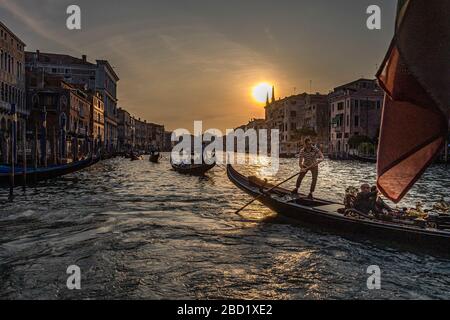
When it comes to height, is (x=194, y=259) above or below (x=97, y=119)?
below

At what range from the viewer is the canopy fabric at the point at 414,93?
1.61m

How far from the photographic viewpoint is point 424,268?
624 cm

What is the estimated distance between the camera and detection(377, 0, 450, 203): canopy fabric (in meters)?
1.61

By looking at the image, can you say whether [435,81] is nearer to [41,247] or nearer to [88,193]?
[41,247]

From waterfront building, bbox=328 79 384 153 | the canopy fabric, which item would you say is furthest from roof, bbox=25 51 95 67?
the canopy fabric

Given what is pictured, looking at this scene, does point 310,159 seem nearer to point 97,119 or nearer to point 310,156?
point 310,156

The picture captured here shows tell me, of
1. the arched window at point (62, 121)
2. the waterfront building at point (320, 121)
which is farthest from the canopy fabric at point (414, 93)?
the waterfront building at point (320, 121)

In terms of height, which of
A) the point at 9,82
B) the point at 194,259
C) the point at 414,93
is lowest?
the point at 194,259

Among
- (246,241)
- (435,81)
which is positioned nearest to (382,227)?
(246,241)

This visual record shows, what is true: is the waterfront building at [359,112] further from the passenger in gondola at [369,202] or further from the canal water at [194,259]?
the passenger in gondola at [369,202]

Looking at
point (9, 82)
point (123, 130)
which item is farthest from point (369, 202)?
point (123, 130)

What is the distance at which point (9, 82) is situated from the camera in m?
30.5

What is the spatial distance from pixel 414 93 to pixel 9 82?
34.6 m

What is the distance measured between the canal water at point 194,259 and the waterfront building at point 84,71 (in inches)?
2090
